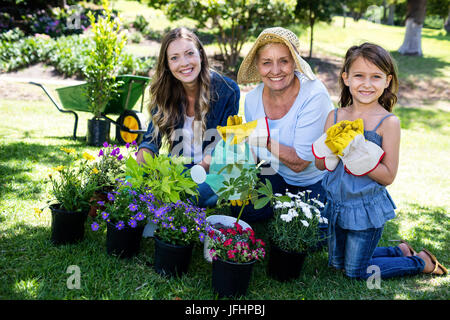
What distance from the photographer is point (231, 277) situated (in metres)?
1.87

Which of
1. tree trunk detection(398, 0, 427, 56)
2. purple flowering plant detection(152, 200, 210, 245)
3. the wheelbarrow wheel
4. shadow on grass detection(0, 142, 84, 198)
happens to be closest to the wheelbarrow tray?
the wheelbarrow wheel

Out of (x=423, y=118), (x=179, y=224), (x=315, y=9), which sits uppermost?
(x=315, y=9)

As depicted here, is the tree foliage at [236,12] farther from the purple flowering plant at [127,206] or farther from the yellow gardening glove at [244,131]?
the purple flowering plant at [127,206]

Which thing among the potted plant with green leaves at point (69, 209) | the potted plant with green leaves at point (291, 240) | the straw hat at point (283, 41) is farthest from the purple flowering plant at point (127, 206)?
the straw hat at point (283, 41)

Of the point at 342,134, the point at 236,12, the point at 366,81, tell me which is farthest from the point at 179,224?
the point at 236,12

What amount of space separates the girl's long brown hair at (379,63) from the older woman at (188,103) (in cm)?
84

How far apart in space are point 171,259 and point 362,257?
1.07 meters

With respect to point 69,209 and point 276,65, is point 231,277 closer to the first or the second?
point 69,209

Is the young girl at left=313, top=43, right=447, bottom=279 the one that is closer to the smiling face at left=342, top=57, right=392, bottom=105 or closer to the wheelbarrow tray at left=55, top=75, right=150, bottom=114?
the smiling face at left=342, top=57, right=392, bottom=105

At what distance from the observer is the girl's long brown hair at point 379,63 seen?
6.71ft
